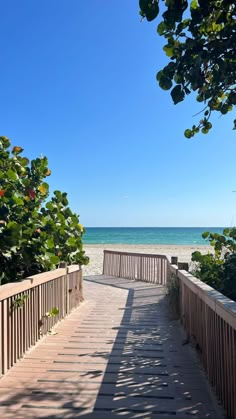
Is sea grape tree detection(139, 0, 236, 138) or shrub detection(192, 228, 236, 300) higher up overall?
sea grape tree detection(139, 0, 236, 138)

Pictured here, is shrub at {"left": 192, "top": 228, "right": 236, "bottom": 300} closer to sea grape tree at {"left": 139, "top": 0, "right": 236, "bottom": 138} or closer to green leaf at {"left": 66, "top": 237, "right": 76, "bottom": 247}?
green leaf at {"left": 66, "top": 237, "right": 76, "bottom": 247}

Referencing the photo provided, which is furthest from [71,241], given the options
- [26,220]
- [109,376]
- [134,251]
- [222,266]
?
[134,251]

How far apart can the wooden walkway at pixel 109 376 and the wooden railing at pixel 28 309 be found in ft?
0.42

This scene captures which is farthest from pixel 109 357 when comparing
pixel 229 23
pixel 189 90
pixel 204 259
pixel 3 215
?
pixel 229 23

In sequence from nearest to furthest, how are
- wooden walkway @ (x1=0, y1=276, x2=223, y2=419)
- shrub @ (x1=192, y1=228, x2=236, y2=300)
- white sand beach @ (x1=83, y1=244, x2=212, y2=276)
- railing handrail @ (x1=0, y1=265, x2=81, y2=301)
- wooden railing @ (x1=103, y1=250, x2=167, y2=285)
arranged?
1. wooden walkway @ (x1=0, y1=276, x2=223, y2=419)
2. railing handrail @ (x1=0, y1=265, x2=81, y2=301)
3. shrub @ (x1=192, y1=228, x2=236, y2=300)
4. wooden railing @ (x1=103, y1=250, x2=167, y2=285)
5. white sand beach @ (x1=83, y1=244, x2=212, y2=276)

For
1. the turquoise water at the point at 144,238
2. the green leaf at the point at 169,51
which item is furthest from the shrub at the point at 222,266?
the turquoise water at the point at 144,238

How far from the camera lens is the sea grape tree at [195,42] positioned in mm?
1793

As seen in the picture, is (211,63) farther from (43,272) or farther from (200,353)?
(43,272)

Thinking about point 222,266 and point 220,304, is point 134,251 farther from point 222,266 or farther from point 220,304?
point 220,304

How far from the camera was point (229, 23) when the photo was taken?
6.26ft

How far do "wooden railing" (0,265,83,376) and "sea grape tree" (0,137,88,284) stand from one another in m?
0.22

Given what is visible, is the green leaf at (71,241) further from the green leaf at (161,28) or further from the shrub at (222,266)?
the green leaf at (161,28)

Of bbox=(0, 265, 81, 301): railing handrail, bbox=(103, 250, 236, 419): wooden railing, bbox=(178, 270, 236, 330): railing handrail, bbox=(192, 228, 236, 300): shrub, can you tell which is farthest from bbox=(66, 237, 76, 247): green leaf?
bbox=(178, 270, 236, 330): railing handrail

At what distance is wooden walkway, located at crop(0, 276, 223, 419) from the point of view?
2584 millimetres
